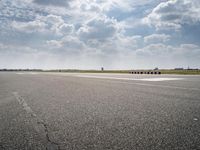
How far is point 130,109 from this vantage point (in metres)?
5.72

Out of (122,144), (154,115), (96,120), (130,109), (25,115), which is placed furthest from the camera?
(130,109)

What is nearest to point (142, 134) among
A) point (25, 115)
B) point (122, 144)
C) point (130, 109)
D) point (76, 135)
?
point (122, 144)

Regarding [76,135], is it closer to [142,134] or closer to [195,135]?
[142,134]

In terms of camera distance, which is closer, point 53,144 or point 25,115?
point 53,144

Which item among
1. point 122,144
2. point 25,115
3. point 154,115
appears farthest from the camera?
point 25,115

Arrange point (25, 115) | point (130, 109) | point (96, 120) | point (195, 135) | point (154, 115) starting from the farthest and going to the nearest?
1. point (130, 109)
2. point (25, 115)
3. point (154, 115)
4. point (96, 120)
5. point (195, 135)

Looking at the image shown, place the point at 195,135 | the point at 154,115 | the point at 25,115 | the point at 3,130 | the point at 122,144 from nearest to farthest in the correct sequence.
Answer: the point at 122,144 → the point at 195,135 → the point at 3,130 → the point at 154,115 → the point at 25,115

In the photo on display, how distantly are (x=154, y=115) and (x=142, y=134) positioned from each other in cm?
149

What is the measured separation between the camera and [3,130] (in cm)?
393

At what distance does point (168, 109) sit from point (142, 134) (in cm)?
230

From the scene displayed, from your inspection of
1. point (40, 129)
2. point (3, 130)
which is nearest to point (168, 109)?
point (40, 129)

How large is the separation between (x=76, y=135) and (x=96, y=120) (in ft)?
A: 3.49

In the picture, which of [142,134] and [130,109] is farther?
[130,109]

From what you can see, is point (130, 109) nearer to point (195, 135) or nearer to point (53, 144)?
point (195, 135)
